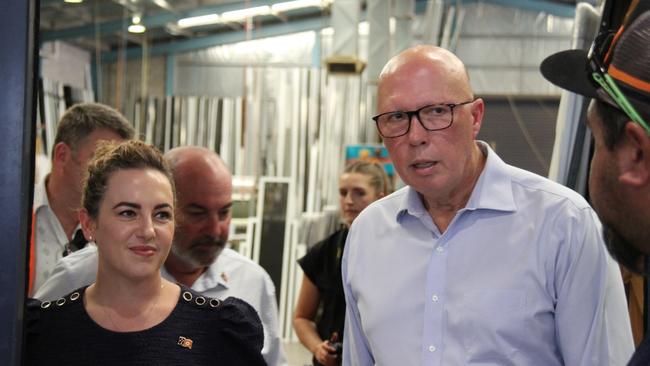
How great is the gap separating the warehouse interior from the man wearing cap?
13.9 feet

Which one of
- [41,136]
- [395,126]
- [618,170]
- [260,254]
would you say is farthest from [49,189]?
[41,136]

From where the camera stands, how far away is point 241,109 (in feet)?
35.4

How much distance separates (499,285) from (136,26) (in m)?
8.69

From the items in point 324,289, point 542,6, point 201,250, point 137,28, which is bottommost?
point 324,289

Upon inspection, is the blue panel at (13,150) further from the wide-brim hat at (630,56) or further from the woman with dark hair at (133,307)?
the wide-brim hat at (630,56)

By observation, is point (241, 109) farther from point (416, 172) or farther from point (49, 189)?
point (416, 172)

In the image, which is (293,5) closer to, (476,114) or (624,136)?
(476,114)

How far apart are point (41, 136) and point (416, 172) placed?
7.42 m

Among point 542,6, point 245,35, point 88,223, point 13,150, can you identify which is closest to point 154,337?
point 88,223

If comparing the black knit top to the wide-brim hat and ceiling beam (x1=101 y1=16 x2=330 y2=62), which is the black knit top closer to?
the wide-brim hat

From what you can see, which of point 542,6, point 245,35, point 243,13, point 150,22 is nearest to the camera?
point 150,22

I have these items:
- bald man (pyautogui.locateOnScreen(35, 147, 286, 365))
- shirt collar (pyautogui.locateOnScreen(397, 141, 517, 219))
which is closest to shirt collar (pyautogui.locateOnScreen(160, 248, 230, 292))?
bald man (pyautogui.locateOnScreen(35, 147, 286, 365))

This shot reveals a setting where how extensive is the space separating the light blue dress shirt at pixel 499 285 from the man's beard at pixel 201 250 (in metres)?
0.56

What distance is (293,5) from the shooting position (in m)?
11.4
